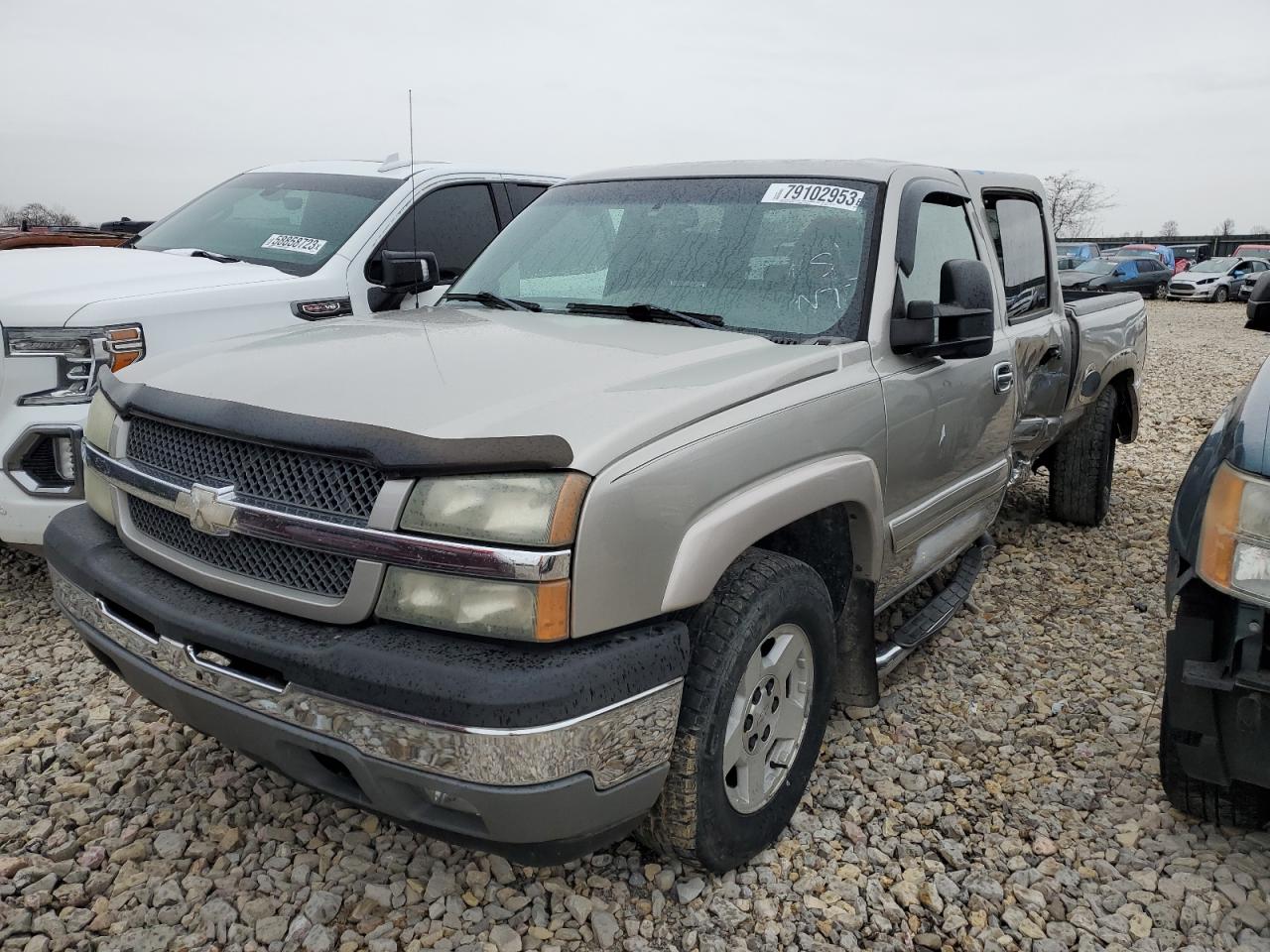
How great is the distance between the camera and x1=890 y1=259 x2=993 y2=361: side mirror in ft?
9.50

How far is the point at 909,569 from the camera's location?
10.9 ft

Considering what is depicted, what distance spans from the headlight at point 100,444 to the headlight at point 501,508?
113 cm

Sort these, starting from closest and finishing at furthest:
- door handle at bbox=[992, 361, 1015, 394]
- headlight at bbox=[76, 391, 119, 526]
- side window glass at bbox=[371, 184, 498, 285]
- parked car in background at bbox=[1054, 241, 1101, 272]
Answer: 1. headlight at bbox=[76, 391, 119, 526]
2. door handle at bbox=[992, 361, 1015, 394]
3. side window glass at bbox=[371, 184, 498, 285]
4. parked car in background at bbox=[1054, 241, 1101, 272]

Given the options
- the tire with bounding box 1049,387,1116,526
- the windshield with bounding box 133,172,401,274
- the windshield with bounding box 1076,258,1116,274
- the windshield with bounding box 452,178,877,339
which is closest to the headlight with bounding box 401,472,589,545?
the windshield with bounding box 452,178,877,339

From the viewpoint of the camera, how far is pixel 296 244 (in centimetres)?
508

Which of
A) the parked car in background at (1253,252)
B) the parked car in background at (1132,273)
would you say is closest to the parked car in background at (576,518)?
the parked car in background at (1132,273)

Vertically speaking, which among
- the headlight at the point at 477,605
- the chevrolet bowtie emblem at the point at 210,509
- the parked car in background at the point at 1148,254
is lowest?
the headlight at the point at 477,605

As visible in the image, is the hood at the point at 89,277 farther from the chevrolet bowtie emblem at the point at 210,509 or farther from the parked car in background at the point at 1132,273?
the parked car in background at the point at 1132,273

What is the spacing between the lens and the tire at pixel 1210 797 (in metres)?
2.74

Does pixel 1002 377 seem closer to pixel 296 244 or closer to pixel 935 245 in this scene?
pixel 935 245

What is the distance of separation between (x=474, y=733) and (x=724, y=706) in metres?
0.64

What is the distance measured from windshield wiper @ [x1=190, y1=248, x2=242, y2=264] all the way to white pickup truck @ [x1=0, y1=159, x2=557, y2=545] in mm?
15

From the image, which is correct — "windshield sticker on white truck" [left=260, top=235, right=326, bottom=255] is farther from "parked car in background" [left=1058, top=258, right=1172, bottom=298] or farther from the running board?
"parked car in background" [left=1058, top=258, right=1172, bottom=298]

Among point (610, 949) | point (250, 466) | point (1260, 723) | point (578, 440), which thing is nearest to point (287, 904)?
point (610, 949)
